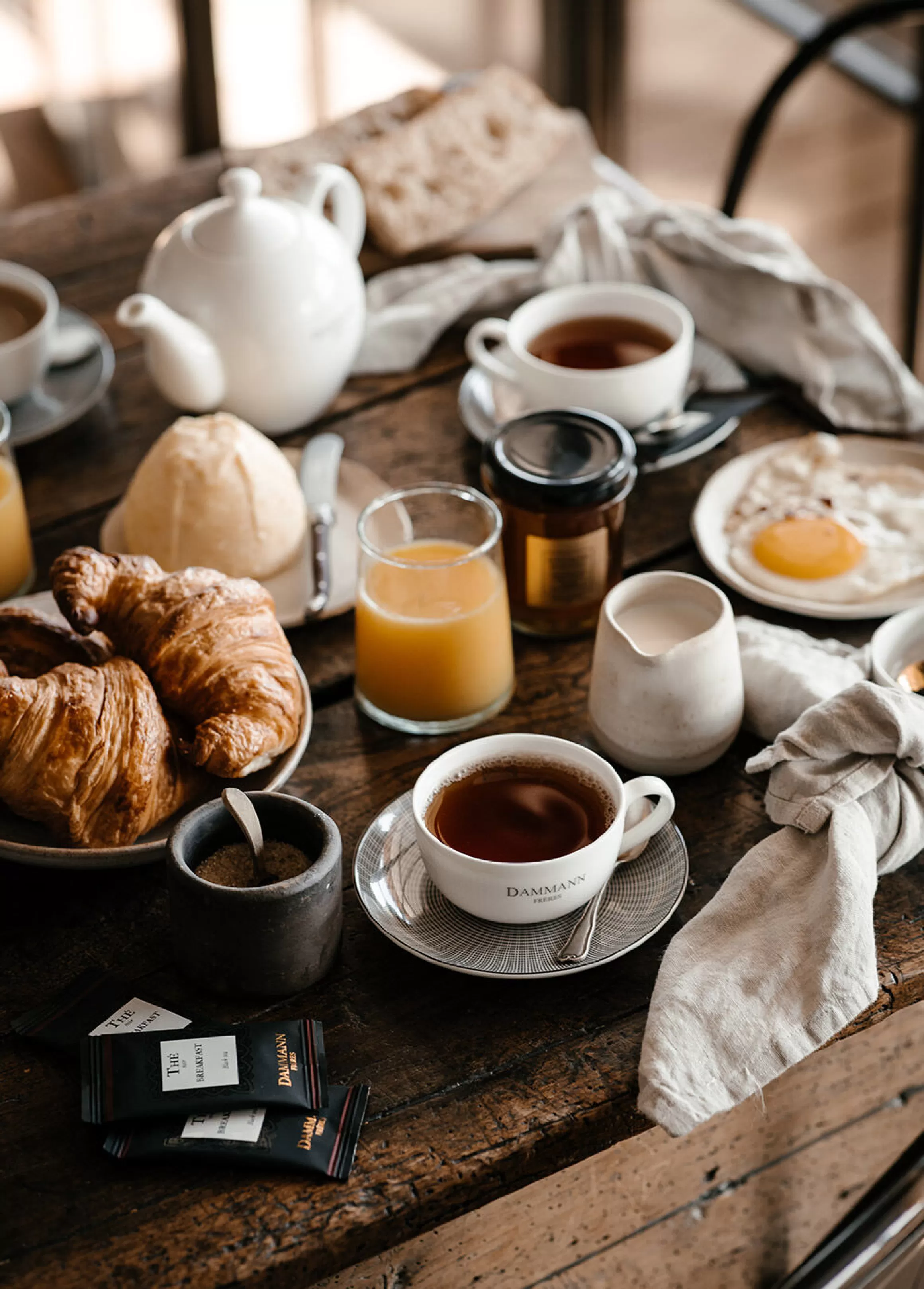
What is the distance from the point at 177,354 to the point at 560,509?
0.47 m

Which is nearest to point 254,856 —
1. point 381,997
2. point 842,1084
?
point 381,997

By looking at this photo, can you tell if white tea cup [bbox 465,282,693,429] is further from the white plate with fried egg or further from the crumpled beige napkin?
the crumpled beige napkin

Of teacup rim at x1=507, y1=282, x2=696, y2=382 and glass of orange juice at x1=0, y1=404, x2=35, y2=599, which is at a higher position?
teacup rim at x1=507, y1=282, x2=696, y2=382

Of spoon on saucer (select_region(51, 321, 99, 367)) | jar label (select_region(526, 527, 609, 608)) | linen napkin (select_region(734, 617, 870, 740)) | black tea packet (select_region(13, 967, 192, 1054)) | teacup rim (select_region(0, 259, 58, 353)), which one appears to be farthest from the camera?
spoon on saucer (select_region(51, 321, 99, 367))

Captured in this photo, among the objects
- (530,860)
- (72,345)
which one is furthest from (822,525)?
(72,345)

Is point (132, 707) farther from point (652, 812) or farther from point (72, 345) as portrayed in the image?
point (72, 345)

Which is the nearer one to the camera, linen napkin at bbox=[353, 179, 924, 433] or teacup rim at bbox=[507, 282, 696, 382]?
teacup rim at bbox=[507, 282, 696, 382]

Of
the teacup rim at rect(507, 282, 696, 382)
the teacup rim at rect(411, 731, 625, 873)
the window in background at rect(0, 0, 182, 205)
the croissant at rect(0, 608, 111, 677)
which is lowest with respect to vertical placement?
the window in background at rect(0, 0, 182, 205)

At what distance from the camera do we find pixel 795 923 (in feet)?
3.05

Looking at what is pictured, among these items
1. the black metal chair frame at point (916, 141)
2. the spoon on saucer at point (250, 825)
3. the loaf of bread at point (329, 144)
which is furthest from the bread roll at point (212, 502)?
the black metal chair frame at point (916, 141)

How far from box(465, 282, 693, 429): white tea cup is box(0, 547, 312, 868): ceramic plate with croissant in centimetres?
44

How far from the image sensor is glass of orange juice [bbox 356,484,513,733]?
111 centimetres

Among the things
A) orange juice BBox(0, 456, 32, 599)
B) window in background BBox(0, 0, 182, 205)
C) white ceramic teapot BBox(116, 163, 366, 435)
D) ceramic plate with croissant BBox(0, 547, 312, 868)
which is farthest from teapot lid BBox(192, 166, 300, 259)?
window in background BBox(0, 0, 182, 205)

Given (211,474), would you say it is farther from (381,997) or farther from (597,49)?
(597,49)
